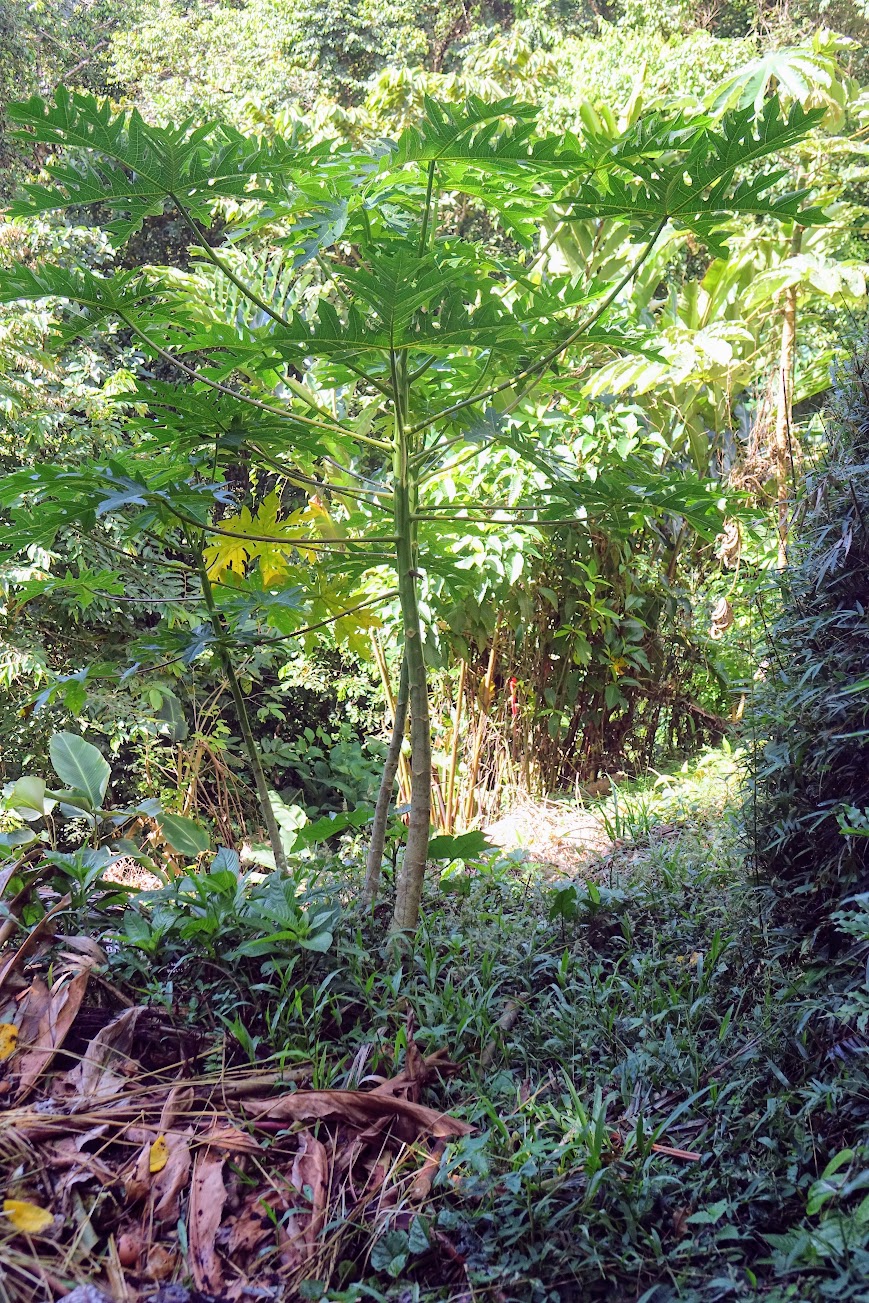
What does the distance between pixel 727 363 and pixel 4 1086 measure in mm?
3090

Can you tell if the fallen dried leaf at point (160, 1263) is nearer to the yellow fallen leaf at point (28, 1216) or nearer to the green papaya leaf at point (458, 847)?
the yellow fallen leaf at point (28, 1216)

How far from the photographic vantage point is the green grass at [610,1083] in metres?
1.02

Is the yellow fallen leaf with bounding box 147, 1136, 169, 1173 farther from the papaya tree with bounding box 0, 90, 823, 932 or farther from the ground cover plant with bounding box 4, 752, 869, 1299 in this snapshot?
the papaya tree with bounding box 0, 90, 823, 932

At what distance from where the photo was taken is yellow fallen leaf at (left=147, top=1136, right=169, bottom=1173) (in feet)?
3.83

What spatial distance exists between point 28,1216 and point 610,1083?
2.68 ft

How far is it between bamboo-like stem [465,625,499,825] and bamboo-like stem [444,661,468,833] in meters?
0.07

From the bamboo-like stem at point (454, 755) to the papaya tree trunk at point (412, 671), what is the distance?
1942 millimetres

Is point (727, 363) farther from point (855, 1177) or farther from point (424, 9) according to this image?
point (424, 9)

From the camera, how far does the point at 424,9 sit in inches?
400

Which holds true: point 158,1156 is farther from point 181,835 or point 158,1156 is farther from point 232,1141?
point 181,835

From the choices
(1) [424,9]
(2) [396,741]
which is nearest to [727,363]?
(2) [396,741]

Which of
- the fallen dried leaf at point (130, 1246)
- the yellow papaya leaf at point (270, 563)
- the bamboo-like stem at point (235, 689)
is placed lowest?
the fallen dried leaf at point (130, 1246)

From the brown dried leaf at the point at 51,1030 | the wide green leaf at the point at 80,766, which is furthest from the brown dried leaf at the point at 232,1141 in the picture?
the wide green leaf at the point at 80,766

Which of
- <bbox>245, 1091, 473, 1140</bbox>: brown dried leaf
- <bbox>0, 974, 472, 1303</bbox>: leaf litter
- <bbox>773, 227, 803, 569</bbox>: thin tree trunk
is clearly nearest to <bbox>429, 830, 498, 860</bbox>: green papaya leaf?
<bbox>0, 974, 472, 1303</bbox>: leaf litter
